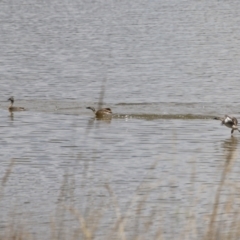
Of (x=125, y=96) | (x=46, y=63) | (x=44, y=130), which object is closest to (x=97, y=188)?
(x=44, y=130)

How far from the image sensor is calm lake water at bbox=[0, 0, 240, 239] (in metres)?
11.4

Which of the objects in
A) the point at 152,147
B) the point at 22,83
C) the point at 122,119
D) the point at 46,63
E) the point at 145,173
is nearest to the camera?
the point at 145,173

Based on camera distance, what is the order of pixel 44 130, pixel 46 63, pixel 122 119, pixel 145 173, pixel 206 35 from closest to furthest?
pixel 145 173 → pixel 44 130 → pixel 122 119 → pixel 46 63 → pixel 206 35

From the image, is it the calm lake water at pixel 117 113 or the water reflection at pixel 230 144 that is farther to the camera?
the water reflection at pixel 230 144

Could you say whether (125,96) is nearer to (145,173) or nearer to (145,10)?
(145,173)

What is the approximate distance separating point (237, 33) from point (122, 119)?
709 inches

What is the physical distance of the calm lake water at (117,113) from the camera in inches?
448

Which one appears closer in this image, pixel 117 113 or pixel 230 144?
pixel 230 144

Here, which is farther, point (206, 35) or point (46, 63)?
point (206, 35)

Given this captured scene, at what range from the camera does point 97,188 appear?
39.5 feet

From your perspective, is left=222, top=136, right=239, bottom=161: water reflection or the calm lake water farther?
left=222, top=136, right=239, bottom=161: water reflection

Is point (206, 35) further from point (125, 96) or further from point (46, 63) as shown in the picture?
Result: point (125, 96)

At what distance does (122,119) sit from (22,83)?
542 centimetres

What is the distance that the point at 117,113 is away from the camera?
806 inches
